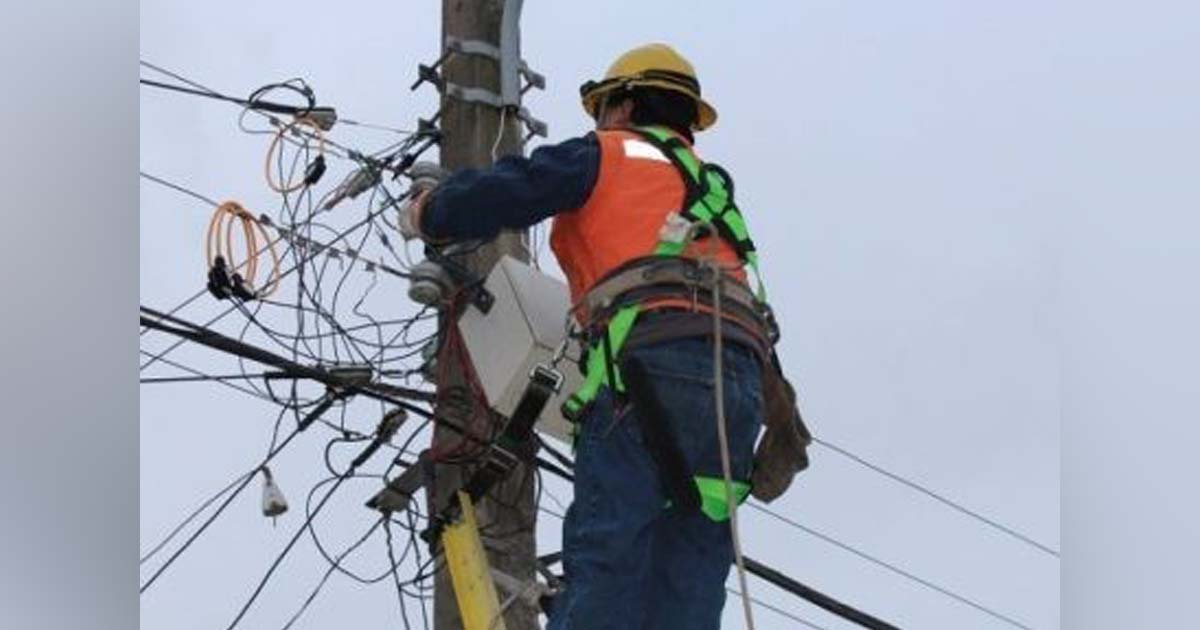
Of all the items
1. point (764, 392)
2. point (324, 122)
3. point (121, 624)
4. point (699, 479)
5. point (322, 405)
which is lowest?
point (121, 624)

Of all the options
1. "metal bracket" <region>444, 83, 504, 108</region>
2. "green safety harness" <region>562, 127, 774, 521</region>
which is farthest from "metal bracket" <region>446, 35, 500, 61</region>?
"green safety harness" <region>562, 127, 774, 521</region>

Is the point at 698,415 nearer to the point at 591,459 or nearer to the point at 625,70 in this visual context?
the point at 591,459

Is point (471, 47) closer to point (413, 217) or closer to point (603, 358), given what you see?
point (413, 217)

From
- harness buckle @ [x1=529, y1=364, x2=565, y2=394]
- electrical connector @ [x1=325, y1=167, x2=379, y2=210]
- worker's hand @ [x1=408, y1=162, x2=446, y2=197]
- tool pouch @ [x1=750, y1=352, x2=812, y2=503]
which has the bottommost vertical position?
tool pouch @ [x1=750, y1=352, x2=812, y2=503]

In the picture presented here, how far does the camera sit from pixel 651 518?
398 cm

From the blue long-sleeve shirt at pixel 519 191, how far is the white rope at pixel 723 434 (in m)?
0.35

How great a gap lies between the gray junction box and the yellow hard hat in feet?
1.68

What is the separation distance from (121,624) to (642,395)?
5.06 feet

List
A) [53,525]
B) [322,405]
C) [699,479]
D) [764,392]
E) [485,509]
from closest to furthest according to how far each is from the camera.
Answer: [53,525] < [699,479] < [764,392] < [485,509] < [322,405]

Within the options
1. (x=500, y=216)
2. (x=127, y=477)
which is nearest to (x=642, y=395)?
(x=500, y=216)

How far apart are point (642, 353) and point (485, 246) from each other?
6.31 ft

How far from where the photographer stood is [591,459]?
4.04 metres

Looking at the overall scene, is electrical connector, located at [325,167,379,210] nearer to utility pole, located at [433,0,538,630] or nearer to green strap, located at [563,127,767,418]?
utility pole, located at [433,0,538,630]

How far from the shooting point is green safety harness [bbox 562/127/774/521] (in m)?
4.02
